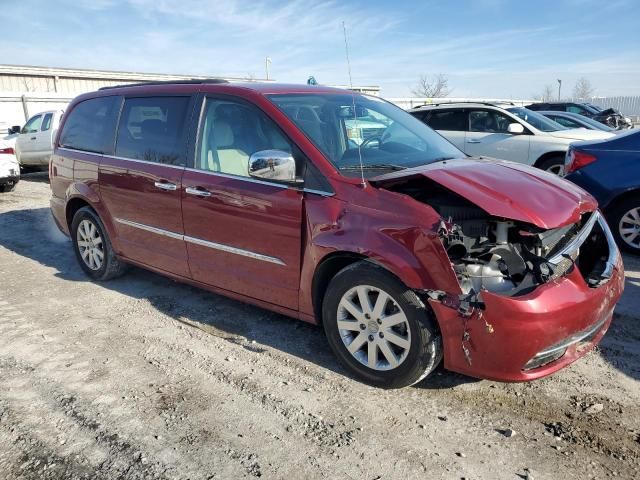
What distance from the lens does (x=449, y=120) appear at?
10.2m

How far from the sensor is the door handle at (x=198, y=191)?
3.94m

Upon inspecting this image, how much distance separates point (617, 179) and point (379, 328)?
13.6ft

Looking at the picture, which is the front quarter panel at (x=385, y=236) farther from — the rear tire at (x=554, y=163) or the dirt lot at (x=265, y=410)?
the rear tire at (x=554, y=163)

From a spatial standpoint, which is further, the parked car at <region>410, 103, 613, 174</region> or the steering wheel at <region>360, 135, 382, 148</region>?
the parked car at <region>410, 103, 613, 174</region>

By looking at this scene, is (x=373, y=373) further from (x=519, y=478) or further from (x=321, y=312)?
(x=519, y=478)

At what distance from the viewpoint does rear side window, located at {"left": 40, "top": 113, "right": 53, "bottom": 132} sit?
13.8 m

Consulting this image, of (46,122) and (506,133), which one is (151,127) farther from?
(46,122)

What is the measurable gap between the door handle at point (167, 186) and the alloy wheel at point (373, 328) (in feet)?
5.79

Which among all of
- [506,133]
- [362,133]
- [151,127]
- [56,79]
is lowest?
[506,133]

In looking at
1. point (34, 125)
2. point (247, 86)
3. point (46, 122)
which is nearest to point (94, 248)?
point (247, 86)

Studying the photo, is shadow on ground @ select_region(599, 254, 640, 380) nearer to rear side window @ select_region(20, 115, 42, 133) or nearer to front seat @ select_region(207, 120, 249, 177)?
front seat @ select_region(207, 120, 249, 177)

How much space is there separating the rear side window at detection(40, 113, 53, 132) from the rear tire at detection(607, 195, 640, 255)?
1332 cm

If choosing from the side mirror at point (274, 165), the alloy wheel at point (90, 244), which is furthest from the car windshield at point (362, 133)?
the alloy wheel at point (90, 244)

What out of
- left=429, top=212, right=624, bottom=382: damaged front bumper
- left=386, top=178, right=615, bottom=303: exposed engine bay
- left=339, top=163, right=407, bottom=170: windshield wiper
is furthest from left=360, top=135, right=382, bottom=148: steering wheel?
left=429, top=212, right=624, bottom=382: damaged front bumper
